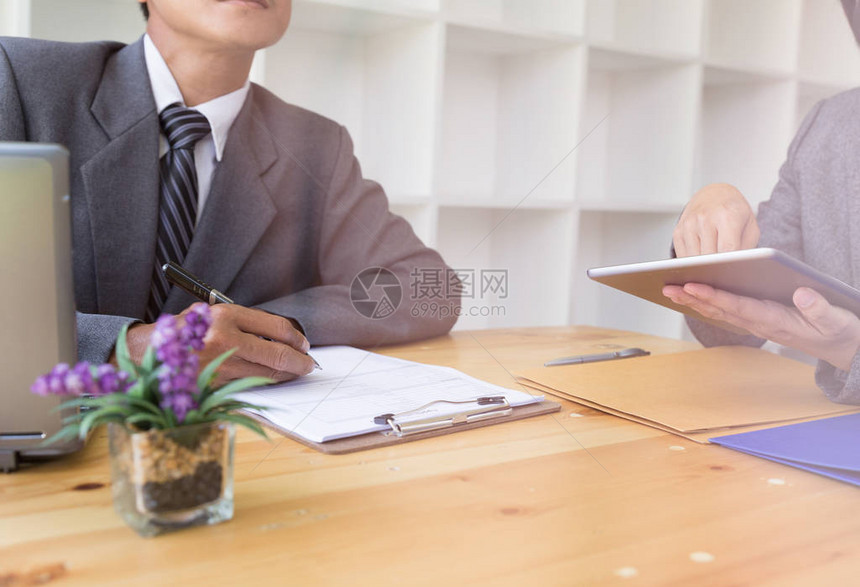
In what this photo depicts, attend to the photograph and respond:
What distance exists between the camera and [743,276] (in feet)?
1.98

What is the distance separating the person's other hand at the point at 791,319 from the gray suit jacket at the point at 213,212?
14.0 inches

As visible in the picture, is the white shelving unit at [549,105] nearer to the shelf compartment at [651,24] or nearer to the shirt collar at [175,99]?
the shelf compartment at [651,24]

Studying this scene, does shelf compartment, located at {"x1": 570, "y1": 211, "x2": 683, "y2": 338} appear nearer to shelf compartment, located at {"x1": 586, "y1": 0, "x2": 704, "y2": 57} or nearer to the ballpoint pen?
shelf compartment, located at {"x1": 586, "y1": 0, "x2": 704, "y2": 57}

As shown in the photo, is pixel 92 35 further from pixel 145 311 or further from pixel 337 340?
pixel 337 340

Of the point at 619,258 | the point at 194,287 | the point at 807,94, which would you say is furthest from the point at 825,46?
the point at 194,287

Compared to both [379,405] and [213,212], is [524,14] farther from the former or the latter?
[379,405]

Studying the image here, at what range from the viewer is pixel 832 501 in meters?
0.46

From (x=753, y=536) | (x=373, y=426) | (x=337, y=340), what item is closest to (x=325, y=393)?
(x=373, y=426)

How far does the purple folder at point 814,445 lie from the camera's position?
19.4 inches

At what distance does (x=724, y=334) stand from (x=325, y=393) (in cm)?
55

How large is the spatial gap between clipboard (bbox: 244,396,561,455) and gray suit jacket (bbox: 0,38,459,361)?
28 centimetres

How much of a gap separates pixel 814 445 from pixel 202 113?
826 millimetres

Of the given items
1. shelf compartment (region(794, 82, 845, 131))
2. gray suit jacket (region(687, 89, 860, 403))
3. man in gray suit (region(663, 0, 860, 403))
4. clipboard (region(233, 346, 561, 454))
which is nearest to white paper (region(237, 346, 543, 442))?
clipboard (region(233, 346, 561, 454))

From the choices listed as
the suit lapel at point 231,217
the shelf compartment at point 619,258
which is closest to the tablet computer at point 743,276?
the suit lapel at point 231,217
